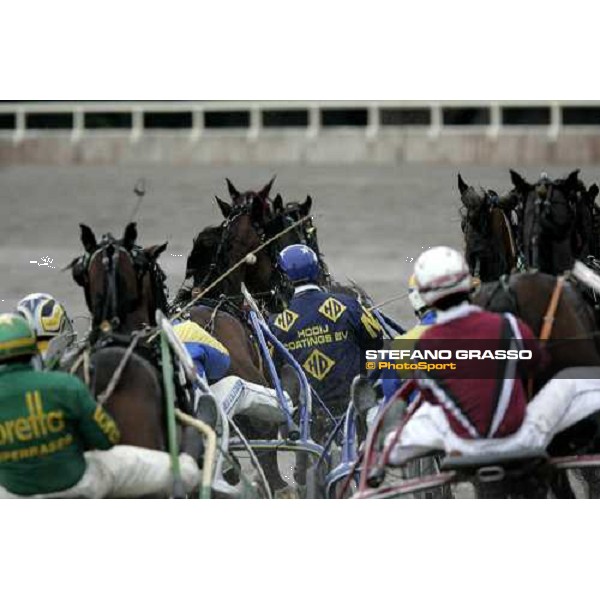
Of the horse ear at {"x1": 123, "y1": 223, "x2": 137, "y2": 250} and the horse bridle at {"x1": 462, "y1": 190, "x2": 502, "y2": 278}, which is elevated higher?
the horse bridle at {"x1": 462, "y1": 190, "x2": 502, "y2": 278}

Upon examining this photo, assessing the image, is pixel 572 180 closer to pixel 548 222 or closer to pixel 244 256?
pixel 548 222

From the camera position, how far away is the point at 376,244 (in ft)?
43.2

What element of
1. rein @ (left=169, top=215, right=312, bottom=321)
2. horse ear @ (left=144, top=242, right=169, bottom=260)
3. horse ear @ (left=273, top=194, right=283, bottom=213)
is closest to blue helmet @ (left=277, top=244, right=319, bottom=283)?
rein @ (left=169, top=215, right=312, bottom=321)

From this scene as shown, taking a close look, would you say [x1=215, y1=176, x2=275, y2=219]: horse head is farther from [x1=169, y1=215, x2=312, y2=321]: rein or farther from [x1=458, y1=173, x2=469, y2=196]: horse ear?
[x1=458, y1=173, x2=469, y2=196]: horse ear

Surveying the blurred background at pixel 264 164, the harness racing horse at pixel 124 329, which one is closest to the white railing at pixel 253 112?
the blurred background at pixel 264 164

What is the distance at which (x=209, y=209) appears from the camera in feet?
41.8

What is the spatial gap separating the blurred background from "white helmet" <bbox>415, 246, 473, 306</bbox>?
2336mm

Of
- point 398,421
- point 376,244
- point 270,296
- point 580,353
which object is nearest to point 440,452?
point 398,421

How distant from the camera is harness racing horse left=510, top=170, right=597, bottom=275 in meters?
10.7

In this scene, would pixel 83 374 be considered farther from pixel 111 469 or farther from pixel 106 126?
A: pixel 106 126

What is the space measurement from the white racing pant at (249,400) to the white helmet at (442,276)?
2.00 metres

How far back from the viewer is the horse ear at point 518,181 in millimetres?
10953

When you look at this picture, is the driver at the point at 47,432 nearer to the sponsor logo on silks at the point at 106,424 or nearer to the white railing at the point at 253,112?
the sponsor logo on silks at the point at 106,424

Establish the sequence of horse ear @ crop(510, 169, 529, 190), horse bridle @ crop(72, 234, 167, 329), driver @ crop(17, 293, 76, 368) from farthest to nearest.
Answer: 1. horse ear @ crop(510, 169, 529, 190)
2. driver @ crop(17, 293, 76, 368)
3. horse bridle @ crop(72, 234, 167, 329)
